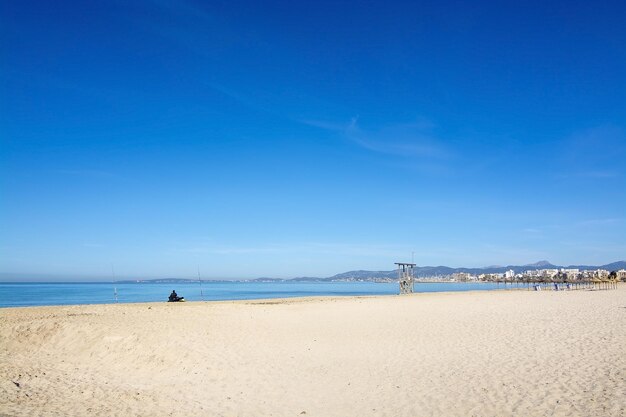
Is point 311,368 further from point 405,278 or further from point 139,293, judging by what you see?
point 139,293

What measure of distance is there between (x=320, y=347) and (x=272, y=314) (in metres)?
9.02

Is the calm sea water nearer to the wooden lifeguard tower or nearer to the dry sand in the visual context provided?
the wooden lifeguard tower

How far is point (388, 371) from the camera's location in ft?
37.5

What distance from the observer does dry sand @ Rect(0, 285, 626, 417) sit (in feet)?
28.4

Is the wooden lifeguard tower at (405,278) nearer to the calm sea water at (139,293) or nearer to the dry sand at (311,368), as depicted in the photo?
the calm sea water at (139,293)

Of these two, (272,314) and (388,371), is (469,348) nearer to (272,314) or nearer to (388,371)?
(388,371)

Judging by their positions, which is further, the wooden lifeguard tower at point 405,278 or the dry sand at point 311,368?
the wooden lifeguard tower at point 405,278

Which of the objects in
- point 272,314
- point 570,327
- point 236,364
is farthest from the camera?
point 272,314

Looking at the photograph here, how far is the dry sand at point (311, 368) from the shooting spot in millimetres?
8664

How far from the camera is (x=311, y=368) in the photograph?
12055 millimetres

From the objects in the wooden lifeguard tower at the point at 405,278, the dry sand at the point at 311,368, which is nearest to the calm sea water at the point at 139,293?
the wooden lifeguard tower at the point at 405,278

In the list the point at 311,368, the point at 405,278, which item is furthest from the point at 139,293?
the point at 311,368

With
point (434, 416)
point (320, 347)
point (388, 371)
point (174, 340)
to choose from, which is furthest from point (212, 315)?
point (434, 416)

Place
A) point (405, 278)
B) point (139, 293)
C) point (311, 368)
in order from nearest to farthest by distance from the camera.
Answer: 1. point (311, 368)
2. point (405, 278)
3. point (139, 293)
